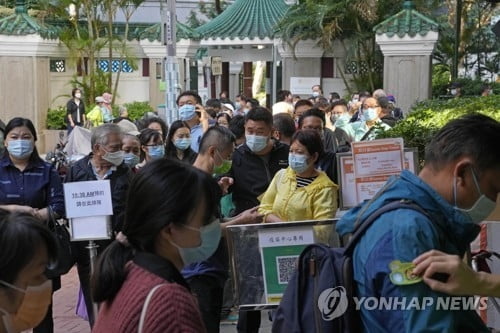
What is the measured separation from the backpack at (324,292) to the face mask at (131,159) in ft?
14.1

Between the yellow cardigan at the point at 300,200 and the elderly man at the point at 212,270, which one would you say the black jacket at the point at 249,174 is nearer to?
the yellow cardigan at the point at 300,200

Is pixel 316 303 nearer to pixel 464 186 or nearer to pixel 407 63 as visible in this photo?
pixel 464 186

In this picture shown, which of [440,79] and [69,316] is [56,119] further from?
[69,316]

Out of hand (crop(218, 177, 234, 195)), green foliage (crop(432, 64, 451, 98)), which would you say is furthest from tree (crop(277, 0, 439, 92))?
hand (crop(218, 177, 234, 195))

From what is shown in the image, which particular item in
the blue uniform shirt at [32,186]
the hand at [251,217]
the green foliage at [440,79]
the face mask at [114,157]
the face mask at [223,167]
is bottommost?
the hand at [251,217]

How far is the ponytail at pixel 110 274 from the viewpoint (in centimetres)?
280

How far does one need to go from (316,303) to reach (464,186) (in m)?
0.66

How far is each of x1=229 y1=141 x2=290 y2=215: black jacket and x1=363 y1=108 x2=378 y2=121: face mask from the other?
4974 mm

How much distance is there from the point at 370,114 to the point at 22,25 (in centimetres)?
1435

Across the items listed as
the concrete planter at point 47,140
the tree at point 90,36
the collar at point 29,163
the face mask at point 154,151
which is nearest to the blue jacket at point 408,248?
the collar at point 29,163

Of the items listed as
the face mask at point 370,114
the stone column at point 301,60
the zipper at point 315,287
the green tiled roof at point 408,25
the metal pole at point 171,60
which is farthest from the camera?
the stone column at point 301,60

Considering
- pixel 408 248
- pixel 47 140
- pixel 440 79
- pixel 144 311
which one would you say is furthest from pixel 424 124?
pixel 440 79

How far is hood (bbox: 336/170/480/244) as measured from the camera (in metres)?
2.94

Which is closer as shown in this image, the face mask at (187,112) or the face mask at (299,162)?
the face mask at (299,162)
